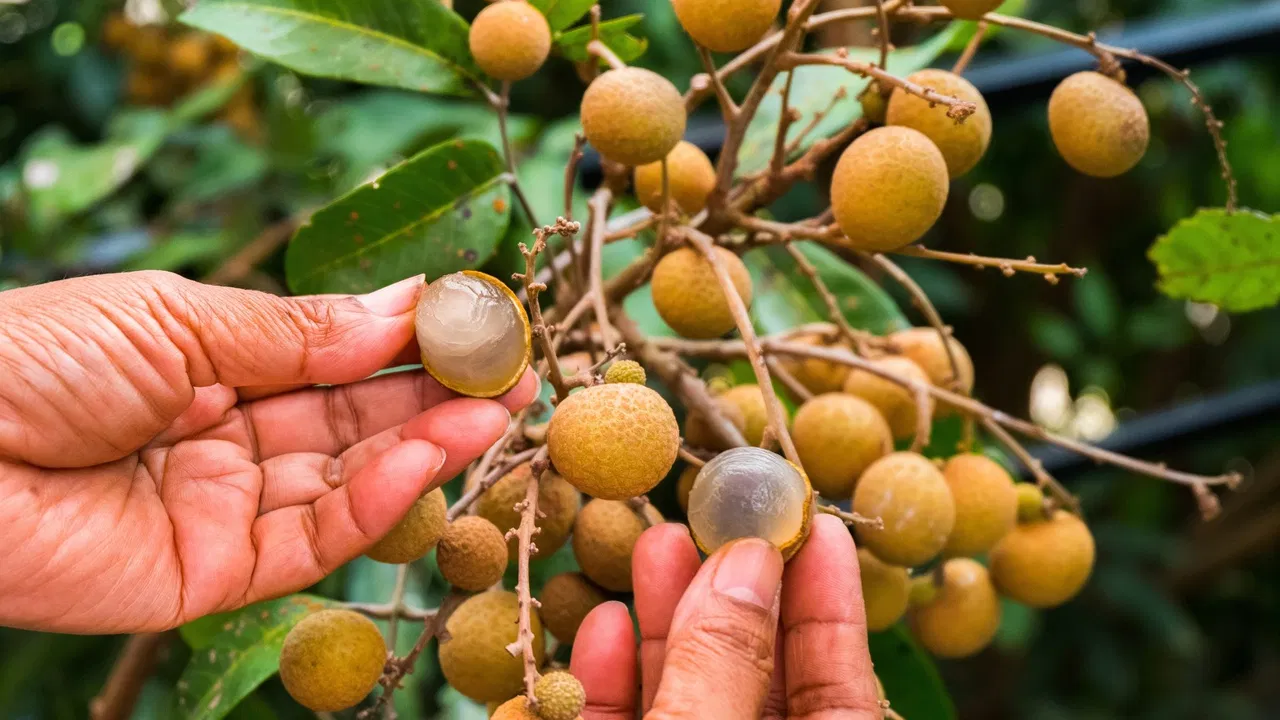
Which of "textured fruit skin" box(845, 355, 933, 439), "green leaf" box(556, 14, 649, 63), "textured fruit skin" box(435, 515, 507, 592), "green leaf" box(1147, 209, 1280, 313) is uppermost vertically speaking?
"green leaf" box(556, 14, 649, 63)

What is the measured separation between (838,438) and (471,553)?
1.21 ft

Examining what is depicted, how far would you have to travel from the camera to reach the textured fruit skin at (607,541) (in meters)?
0.85

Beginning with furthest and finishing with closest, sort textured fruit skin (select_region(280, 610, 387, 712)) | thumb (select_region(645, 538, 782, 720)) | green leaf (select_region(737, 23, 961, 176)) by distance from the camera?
1. green leaf (select_region(737, 23, 961, 176))
2. textured fruit skin (select_region(280, 610, 387, 712))
3. thumb (select_region(645, 538, 782, 720))

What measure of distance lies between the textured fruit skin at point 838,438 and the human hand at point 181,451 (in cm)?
29

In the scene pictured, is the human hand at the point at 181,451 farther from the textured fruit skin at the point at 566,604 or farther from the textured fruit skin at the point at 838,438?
the textured fruit skin at the point at 838,438

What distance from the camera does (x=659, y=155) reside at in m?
0.86

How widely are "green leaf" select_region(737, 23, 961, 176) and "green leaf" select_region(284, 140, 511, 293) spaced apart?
1.06 feet

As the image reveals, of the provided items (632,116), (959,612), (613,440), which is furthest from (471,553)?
(959,612)

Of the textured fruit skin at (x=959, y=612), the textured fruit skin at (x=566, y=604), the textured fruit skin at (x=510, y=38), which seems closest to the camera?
the textured fruit skin at (x=566, y=604)

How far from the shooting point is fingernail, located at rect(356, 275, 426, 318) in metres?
0.80

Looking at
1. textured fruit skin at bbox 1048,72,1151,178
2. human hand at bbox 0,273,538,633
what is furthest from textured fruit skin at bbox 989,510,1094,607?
human hand at bbox 0,273,538,633

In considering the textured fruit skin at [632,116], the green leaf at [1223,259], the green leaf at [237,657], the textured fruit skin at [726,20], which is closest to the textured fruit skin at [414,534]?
the green leaf at [237,657]

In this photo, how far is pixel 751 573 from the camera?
2.25ft

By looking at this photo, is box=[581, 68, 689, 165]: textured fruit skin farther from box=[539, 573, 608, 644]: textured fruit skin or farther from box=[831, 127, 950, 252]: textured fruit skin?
box=[539, 573, 608, 644]: textured fruit skin
